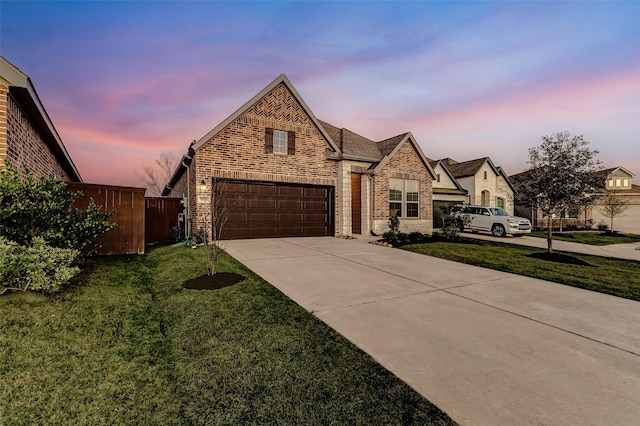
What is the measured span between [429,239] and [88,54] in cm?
1570

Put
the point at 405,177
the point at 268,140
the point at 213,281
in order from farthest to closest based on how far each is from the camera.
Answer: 1. the point at 405,177
2. the point at 268,140
3. the point at 213,281

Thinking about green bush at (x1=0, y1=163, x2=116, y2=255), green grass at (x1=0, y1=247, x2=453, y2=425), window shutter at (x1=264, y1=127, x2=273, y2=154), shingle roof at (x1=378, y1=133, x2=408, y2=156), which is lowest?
green grass at (x1=0, y1=247, x2=453, y2=425)

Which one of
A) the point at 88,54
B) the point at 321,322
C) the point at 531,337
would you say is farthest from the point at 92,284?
the point at 88,54

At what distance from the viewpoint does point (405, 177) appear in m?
16.4

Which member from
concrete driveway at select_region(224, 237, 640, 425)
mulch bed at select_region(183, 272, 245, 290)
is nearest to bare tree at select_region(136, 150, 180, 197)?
mulch bed at select_region(183, 272, 245, 290)

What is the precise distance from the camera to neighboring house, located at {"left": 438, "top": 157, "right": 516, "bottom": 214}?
25266mm

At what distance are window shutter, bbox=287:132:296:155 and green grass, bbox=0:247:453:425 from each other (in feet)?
31.9

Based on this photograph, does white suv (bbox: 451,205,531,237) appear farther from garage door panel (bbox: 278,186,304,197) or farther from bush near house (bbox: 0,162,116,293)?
bush near house (bbox: 0,162,116,293)

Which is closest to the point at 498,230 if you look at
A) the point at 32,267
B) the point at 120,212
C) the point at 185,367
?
the point at 185,367

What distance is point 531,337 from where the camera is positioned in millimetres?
3439

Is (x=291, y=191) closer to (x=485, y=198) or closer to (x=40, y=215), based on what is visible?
(x=40, y=215)

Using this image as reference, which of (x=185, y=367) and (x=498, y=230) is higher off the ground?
(x=498, y=230)

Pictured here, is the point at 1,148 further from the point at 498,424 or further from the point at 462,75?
the point at 462,75

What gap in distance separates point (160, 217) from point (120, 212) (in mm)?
3584
